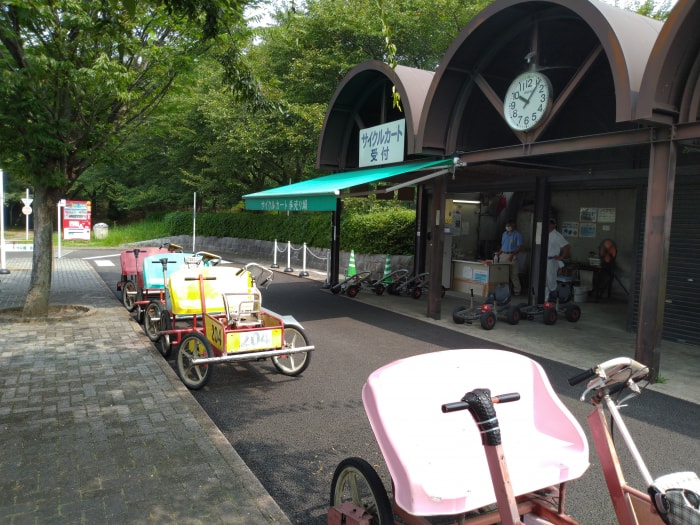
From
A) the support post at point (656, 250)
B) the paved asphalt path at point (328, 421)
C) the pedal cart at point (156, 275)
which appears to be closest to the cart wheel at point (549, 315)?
the paved asphalt path at point (328, 421)

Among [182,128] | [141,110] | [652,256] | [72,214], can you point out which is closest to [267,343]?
[652,256]

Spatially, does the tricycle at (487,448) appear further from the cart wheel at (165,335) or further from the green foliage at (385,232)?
the green foliage at (385,232)

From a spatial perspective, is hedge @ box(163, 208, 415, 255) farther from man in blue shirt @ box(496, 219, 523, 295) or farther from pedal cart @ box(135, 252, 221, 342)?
pedal cart @ box(135, 252, 221, 342)

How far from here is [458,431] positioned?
9.08 ft

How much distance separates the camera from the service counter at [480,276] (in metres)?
12.2

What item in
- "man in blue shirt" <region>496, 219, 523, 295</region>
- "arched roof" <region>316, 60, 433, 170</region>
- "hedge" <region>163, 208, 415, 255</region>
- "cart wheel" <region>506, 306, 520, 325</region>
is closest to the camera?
"cart wheel" <region>506, 306, 520, 325</region>

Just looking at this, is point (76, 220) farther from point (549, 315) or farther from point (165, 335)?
point (549, 315)

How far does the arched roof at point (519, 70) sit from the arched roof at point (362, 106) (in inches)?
28.7

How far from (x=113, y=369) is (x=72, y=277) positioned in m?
10.2

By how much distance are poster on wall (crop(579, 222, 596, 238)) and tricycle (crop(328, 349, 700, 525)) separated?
1088 cm

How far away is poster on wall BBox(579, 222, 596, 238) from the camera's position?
1269 cm

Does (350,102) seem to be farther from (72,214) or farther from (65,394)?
(72,214)

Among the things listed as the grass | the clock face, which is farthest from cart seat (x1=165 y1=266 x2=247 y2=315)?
the grass

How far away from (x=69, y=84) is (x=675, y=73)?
801 centimetres
